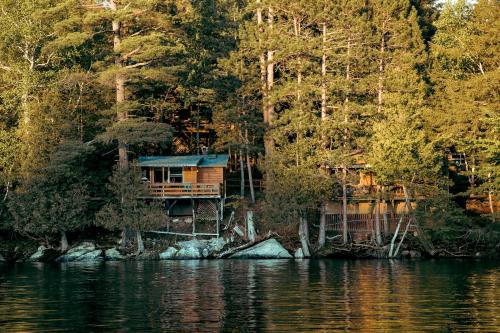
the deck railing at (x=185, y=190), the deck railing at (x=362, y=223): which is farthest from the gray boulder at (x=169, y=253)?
the deck railing at (x=362, y=223)

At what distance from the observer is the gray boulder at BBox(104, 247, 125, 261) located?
56.3 metres

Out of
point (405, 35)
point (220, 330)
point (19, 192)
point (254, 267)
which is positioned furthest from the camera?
point (405, 35)

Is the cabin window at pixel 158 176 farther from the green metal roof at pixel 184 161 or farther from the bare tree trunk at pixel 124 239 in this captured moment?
the bare tree trunk at pixel 124 239

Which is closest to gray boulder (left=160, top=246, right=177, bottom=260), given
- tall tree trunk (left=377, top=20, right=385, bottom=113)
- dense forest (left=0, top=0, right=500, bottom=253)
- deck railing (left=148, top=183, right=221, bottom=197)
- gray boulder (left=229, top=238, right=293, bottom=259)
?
dense forest (left=0, top=0, right=500, bottom=253)

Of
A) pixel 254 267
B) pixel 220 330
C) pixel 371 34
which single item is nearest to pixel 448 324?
pixel 220 330

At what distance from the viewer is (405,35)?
60.6m

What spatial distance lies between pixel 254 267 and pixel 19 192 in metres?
16.8

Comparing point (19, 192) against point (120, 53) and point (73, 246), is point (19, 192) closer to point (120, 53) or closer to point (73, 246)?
point (73, 246)

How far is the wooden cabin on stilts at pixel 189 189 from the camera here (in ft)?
198

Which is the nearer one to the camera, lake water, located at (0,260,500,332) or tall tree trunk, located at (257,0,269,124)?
lake water, located at (0,260,500,332)

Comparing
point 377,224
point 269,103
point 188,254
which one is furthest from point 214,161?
point 377,224

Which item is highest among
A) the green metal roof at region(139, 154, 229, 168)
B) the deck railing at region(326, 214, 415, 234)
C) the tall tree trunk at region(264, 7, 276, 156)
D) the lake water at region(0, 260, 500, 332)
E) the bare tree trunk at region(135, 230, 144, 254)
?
the tall tree trunk at region(264, 7, 276, 156)

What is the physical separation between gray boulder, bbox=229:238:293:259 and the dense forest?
1.51 metres

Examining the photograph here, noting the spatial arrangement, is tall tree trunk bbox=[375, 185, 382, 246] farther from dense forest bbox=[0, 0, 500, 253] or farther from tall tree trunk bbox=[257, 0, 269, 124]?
tall tree trunk bbox=[257, 0, 269, 124]
